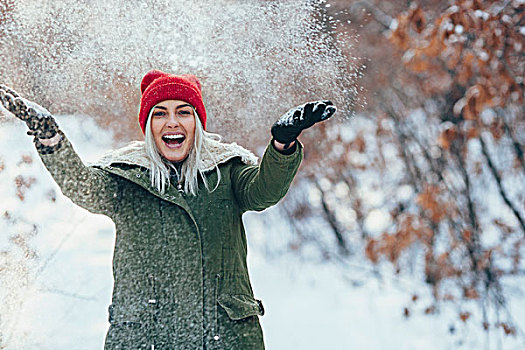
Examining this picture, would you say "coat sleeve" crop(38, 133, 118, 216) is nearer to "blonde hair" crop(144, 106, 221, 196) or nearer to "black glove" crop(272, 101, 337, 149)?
"blonde hair" crop(144, 106, 221, 196)

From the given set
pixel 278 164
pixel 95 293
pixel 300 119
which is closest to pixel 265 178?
pixel 278 164

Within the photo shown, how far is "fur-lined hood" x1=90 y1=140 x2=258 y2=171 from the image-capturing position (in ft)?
5.96

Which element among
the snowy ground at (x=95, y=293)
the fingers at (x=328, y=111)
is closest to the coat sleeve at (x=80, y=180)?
the fingers at (x=328, y=111)

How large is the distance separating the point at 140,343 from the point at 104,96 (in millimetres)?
1872

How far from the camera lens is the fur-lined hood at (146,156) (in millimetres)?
1817

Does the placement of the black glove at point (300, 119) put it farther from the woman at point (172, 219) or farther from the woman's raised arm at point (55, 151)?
the woman's raised arm at point (55, 151)

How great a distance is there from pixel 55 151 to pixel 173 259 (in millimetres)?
405

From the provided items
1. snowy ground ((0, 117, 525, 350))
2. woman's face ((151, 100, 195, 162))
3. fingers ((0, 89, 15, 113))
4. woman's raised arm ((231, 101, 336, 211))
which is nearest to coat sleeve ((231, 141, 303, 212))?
woman's raised arm ((231, 101, 336, 211))

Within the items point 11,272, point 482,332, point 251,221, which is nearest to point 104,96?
point 11,272

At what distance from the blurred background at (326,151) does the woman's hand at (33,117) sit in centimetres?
109

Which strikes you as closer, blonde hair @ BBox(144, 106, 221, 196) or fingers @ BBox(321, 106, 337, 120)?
fingers @ BBox(321, 106, 337, 120)

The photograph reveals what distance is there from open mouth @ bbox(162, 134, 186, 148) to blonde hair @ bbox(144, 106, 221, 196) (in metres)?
0.04

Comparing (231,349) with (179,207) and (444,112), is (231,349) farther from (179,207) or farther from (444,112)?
(444,112)

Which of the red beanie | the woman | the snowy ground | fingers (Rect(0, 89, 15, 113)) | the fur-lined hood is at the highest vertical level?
the snowy ground
